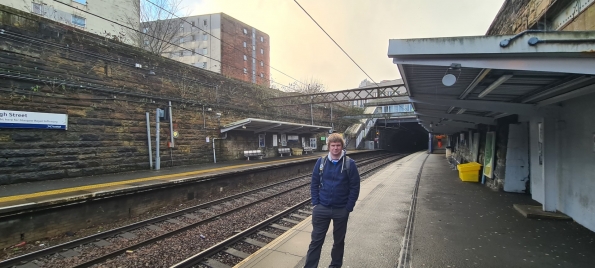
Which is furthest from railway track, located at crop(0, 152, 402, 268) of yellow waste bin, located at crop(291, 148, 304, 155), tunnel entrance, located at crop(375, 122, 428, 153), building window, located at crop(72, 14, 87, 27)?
tunnel entrance, located at crop(375, 122, 428, 153)

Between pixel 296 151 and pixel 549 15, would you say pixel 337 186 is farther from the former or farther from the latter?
pixel 296 151

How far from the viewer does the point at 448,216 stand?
5922 mm

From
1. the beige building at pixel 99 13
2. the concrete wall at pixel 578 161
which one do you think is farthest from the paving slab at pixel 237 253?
the beige building at pixel 99 13

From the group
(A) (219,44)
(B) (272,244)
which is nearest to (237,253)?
(B) (272,244)

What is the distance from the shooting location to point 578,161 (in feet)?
16.7

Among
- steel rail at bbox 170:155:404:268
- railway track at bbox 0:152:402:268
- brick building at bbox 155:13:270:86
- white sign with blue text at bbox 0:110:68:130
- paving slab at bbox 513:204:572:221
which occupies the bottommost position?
railway track at bbox 0:152:402:268

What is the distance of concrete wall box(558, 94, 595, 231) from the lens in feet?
15.4

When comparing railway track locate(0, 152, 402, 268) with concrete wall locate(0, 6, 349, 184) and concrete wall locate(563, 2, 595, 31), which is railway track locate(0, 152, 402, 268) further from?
concrete wall locate(563, 2, 595, 31)

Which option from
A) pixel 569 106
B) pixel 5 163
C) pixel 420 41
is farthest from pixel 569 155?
pixel 5 163

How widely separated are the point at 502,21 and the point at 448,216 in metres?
6.12

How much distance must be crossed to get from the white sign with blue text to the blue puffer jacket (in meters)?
9.68

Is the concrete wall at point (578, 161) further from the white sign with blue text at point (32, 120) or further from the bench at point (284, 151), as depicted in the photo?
the bench at point (284, 151)

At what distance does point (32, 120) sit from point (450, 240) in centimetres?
1145

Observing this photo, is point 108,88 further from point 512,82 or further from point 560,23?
point 560,23
